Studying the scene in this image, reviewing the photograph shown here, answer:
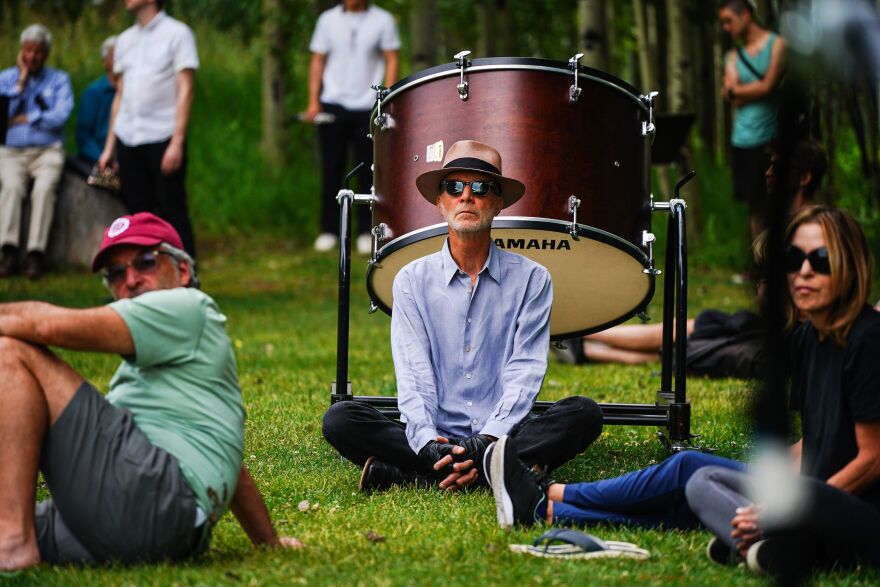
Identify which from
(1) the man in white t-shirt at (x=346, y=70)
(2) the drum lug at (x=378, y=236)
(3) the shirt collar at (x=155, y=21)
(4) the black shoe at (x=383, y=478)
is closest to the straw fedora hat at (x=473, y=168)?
(2) the drum lug at (x=378, y=236)

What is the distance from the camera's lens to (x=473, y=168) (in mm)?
4613

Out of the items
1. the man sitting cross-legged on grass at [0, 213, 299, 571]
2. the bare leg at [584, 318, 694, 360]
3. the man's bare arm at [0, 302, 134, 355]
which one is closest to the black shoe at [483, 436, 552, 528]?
the man sitting cross-legged on grass at [0, 213, 299, 571]

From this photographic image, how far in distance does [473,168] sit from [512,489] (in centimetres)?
126

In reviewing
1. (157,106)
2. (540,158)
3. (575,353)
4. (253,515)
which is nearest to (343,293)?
(540,158)

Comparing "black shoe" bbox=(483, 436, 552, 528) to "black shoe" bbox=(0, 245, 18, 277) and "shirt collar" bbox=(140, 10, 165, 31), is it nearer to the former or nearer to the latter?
"shirt collar" bbox=(140, 10, 165, 31)

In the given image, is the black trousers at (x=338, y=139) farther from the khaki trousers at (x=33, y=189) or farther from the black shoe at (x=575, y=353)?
the black shoe at (x=575, y=353)

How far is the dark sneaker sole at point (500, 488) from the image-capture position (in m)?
3.89

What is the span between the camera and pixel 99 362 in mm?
7984

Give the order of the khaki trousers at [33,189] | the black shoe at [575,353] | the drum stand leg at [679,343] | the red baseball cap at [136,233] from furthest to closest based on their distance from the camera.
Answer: the khaki trousers at [33,189], the black shoe at [575,353], the drum stand leg at [679,343], the red baseball cap at [136,233]

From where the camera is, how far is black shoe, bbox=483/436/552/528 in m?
3.92

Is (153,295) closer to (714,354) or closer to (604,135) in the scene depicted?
(604,135)

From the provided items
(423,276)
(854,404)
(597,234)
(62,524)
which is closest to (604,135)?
(597,234)

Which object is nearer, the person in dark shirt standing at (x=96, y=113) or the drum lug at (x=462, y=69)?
the drum lug at (x=462, y=69)

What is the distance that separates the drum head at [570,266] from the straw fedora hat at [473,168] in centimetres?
11
